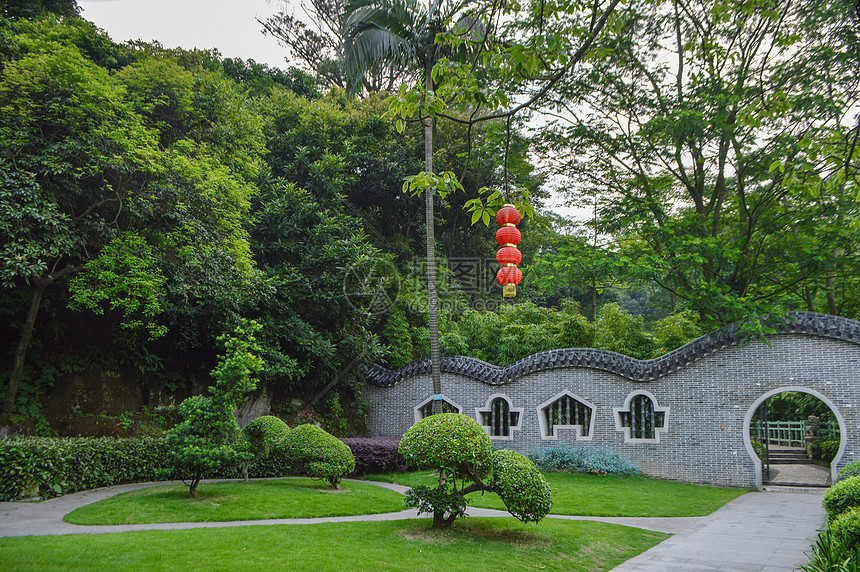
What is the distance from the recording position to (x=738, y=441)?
10.9 meters

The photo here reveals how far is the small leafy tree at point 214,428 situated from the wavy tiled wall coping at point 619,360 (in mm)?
6761

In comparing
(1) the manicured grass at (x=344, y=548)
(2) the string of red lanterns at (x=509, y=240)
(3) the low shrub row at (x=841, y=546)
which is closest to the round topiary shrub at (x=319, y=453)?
(1) the manicured grass at (x=344, y=548)

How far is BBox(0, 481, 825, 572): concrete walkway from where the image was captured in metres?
5.50

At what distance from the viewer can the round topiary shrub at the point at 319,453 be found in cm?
926

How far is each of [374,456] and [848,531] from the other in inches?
348

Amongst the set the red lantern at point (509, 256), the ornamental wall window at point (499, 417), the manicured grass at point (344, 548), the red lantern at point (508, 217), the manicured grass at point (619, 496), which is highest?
the red lantern at point (508, 217)

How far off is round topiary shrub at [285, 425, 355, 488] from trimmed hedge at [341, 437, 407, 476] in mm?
2119

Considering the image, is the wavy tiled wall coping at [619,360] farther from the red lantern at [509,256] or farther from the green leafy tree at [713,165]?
the red lantern at [509,256]

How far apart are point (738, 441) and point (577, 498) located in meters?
4.13

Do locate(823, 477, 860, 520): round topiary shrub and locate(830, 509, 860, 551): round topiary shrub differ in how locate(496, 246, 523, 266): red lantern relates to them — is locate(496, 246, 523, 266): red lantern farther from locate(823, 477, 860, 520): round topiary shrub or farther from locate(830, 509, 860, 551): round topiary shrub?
locate(823, 477, 860, 520): round topiary shrub

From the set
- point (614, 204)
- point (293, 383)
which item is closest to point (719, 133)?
point (614, 204)

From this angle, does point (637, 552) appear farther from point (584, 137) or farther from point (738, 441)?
point (584, 137)

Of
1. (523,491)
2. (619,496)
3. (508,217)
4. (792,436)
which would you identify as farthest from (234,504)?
(792,436)

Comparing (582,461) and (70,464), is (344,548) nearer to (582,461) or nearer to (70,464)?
(70,464)
